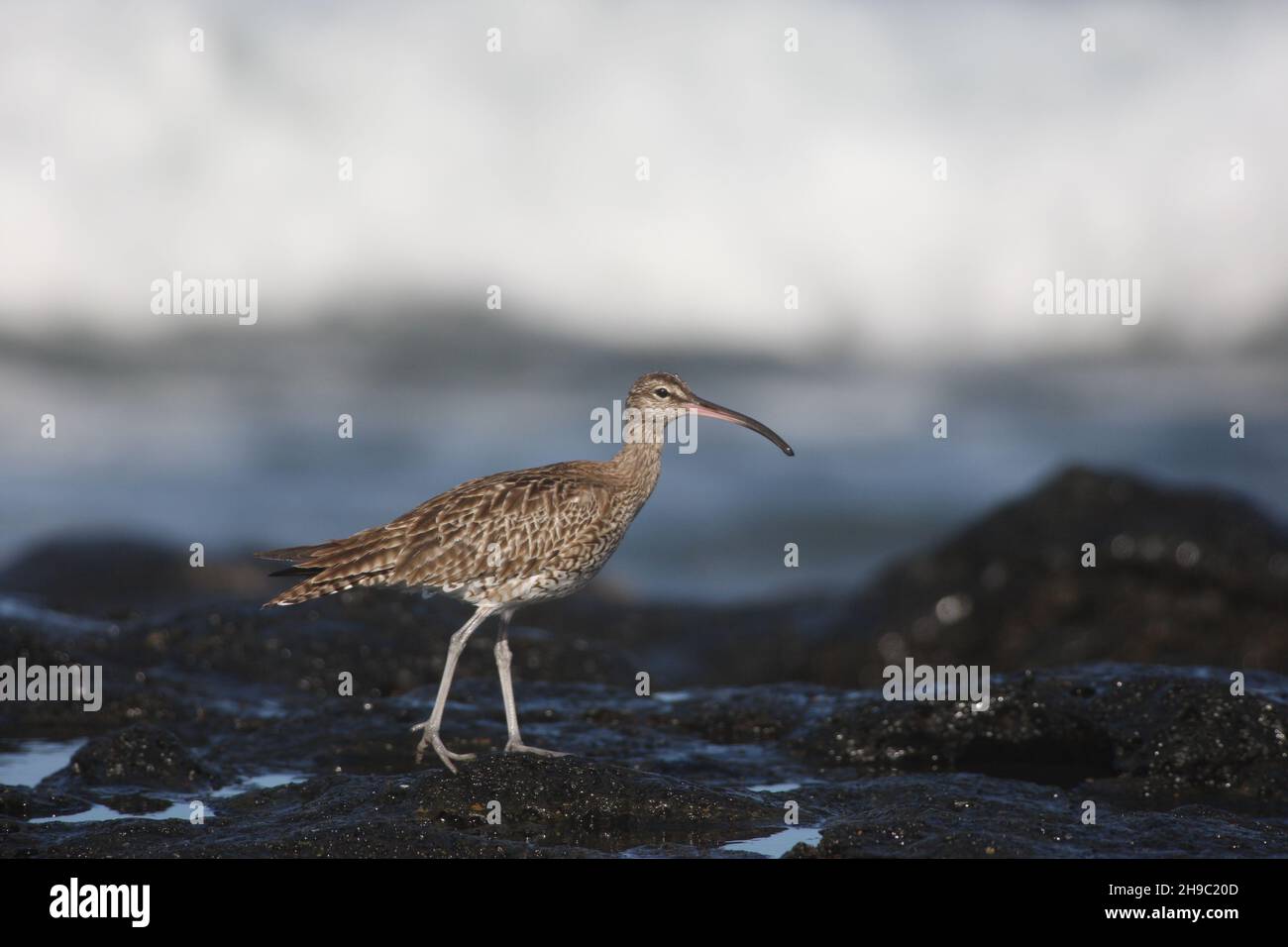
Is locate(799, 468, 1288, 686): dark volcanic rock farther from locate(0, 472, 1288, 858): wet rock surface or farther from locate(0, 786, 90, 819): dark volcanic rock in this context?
locate(0, 786, 90, 819): dark volcanic rock

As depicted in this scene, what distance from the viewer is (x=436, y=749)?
9.98 meters

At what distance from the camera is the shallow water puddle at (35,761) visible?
10391 mm

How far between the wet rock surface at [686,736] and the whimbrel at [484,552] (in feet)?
3.57

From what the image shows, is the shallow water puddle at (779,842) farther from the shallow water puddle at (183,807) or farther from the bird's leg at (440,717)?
the shallow water puddle at (183,807)

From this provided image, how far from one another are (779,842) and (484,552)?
10.2ft

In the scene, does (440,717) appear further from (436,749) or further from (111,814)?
(111,814)

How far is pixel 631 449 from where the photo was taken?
1158 cm

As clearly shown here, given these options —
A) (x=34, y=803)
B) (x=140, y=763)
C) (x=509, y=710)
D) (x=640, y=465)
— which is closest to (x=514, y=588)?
(x=509, y=710)

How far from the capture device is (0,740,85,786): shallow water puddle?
409 inches

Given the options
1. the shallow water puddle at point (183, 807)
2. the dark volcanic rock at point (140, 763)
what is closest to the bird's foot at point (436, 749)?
the shallow water puddle at point (183, 807)

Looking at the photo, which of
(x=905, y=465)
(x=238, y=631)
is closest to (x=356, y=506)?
(x=905, y=465)

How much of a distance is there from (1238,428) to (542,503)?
25407 millimetres
